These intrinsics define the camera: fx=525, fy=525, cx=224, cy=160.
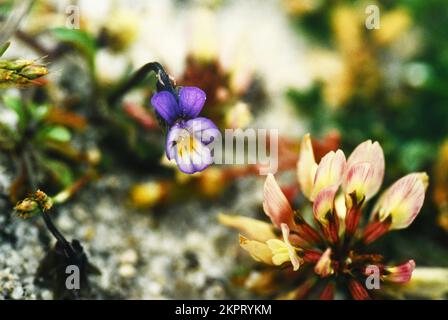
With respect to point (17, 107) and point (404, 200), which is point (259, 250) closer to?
point (404, 200)

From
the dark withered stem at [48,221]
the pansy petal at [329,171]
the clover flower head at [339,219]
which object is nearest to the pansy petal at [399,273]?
the clover flower head at [339,219]

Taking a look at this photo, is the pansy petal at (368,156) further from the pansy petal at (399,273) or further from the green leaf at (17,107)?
the green leaf at (17,107)

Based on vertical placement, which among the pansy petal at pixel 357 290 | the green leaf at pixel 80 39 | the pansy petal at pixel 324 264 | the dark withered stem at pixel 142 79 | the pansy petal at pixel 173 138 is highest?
the green leaf at pixel 80 39

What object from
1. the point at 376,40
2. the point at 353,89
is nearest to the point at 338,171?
the point at 353,89

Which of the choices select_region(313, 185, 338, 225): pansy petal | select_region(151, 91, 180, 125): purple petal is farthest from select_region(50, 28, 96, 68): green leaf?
select_region(313, 185, 338, 225): pansy petal

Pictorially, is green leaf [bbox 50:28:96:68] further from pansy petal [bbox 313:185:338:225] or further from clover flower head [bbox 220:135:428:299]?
pansy petal [bbox 313:185:338:225]
